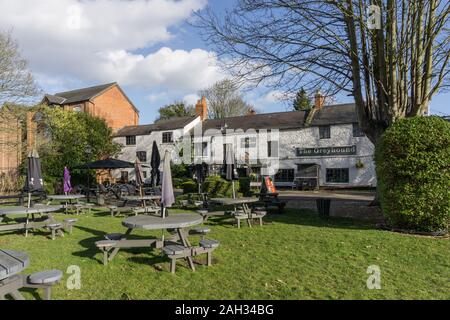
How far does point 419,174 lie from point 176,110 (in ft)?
172

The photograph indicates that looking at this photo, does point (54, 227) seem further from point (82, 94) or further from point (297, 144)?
point (82, 94)

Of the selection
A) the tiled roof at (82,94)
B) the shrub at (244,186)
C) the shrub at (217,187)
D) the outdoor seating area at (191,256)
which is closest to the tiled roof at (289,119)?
the tiled roof at (82,94)

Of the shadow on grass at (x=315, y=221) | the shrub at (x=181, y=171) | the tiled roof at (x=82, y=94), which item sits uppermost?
the tiled roof at (x=82, y=94)

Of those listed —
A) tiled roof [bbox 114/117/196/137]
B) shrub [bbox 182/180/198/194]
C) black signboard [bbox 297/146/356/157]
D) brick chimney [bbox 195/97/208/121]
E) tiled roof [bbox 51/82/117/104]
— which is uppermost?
tiled roof [bbox 51/82/117/104]

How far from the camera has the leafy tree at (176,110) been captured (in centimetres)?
5725

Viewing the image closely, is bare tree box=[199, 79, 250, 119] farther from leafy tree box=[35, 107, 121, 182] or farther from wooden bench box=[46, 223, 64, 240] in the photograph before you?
wooden bench box=[46, 223, 64, 240]

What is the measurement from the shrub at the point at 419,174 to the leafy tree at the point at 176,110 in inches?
1984

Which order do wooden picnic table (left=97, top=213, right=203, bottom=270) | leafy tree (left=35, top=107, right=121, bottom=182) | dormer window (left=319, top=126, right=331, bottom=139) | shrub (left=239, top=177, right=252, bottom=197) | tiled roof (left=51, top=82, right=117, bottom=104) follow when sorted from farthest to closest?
tiled roof (left=51, top=82, right=117, bottom=104) → dormer window (left=319, top=126, right=331, bottom=139) → leafy tree (left=35, top=107, right=121, bottom=182) → shrub (left=239, top=177, right=252, bottom=197) → wooden picnic table (left=97, top=213, right=203, bottom=270)

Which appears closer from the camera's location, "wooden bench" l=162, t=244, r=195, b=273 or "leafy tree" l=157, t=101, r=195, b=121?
"wooden bench" l=162, t=244, r=195, b=273

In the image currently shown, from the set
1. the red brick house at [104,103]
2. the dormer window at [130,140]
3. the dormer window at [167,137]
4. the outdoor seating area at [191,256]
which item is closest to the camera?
the outdoor seating area at [191,256]

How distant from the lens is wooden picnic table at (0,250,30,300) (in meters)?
3.50

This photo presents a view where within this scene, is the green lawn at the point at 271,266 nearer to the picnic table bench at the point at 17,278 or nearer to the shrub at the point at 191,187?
the picnic table bench at the point at 17,278

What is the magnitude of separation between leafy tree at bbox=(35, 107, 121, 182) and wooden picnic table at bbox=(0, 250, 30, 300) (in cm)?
2707

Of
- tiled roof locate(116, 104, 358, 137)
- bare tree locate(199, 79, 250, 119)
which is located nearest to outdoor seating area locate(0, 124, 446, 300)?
tiled roof locate(116, 104, 358, 137)
